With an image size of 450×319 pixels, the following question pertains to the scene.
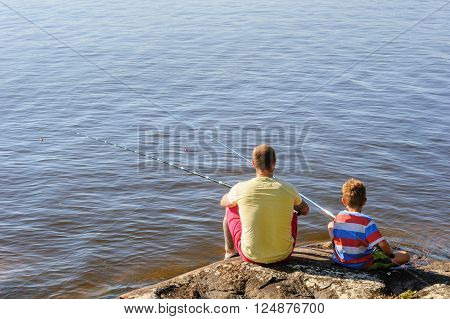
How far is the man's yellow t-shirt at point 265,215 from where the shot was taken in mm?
4895

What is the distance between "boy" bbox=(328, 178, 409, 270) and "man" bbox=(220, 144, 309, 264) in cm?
33

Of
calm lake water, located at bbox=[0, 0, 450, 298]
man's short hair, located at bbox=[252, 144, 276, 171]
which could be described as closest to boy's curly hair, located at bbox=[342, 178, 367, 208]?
man's short hair, located at bbox=[252, 144, 276, 171]

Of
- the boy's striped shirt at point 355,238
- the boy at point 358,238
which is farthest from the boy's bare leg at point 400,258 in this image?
the boy's striped shirt at point 355,238

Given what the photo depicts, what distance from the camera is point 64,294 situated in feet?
20.2

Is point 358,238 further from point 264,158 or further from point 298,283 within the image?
point 264,158

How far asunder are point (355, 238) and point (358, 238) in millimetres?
23

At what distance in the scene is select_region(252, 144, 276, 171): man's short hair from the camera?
193 inches

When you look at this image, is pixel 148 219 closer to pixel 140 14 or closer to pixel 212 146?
pixel 212 146

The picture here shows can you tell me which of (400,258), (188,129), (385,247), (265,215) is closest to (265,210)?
(265,215)

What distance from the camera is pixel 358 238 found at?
502cm

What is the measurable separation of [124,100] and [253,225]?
845cm

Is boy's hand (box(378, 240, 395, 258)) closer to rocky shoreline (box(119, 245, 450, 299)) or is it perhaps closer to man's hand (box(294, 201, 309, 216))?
rocky shoreline (box(119, 245, 450, 299))
